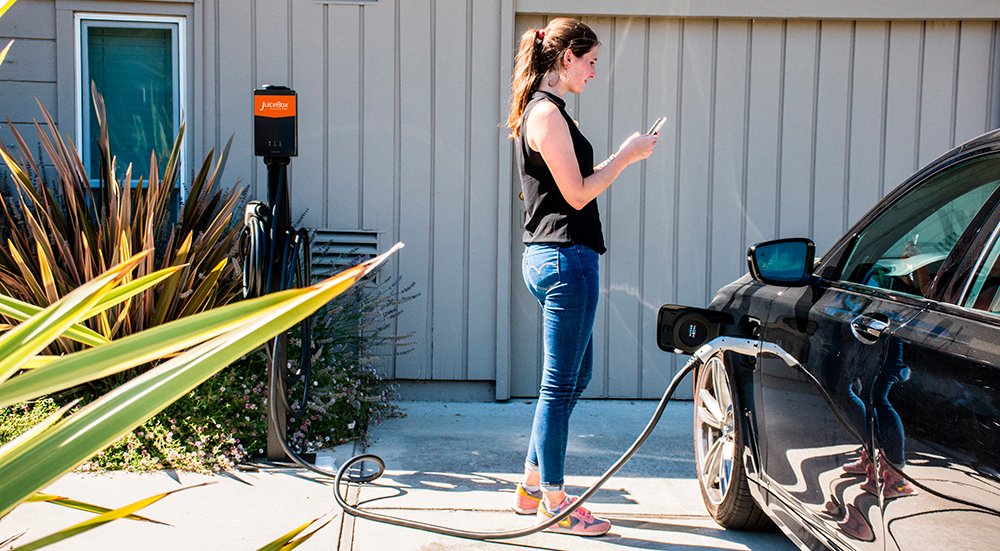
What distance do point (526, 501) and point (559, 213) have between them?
1.16 metres

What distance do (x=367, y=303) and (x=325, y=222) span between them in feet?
2.64

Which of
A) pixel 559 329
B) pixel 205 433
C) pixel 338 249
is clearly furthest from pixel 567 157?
pixel 338 249

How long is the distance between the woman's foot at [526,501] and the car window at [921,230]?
1.53 meters

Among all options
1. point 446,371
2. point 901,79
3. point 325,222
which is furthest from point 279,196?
point 901,79

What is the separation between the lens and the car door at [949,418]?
2059mm

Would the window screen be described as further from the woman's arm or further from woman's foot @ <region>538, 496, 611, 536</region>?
woman's foot @ <region>538, 496, 611, 536</region>

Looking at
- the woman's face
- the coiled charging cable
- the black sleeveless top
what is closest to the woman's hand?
the black sleeveless top

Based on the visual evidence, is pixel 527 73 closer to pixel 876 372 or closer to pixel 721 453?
pixel 721 453

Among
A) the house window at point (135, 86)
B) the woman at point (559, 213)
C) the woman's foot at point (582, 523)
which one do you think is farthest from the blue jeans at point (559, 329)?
the house window at point (135, 86)

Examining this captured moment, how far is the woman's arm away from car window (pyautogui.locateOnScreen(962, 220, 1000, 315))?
1.37 meters

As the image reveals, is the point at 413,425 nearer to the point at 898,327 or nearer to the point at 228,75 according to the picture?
the point at 228,75

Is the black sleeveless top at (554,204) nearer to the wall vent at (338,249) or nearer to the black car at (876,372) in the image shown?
the black car at (876,372)

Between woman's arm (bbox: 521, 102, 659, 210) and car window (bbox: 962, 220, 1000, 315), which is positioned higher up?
woman's arm (bbox: 521, 102, 659, 210)

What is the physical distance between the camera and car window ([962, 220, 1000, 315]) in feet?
7.43
